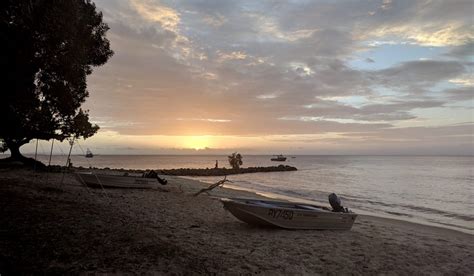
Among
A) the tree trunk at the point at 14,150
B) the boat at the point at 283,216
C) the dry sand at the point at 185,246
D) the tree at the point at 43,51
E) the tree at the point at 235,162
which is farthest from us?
the tree at the point at 235,162

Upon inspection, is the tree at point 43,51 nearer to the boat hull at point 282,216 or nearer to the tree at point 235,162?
the boat hull at point 282,216

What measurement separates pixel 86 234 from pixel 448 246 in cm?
1283

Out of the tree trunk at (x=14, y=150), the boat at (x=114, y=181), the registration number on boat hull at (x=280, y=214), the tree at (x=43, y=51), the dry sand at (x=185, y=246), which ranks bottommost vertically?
the dry sand at (x=185, y=246)

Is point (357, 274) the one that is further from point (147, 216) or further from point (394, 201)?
point (394, 201)

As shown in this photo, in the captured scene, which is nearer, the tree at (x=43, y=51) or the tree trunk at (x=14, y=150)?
the tree at (x=43, y=51)

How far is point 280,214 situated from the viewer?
12562 mm

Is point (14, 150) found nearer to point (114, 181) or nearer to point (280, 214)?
point (114, 181)

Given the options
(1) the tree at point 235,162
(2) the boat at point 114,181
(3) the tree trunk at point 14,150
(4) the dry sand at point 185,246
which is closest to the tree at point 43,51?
(4) the dry sand at point 185,246

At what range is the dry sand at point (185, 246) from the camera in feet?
23.6

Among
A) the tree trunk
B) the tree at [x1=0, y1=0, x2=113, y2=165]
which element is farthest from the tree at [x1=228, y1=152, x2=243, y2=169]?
the tree at [x1=0, y1=0, x2=113, y2=165]

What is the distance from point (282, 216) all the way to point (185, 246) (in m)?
4.95

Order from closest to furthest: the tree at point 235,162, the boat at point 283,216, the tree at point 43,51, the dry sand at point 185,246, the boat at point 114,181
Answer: the dry sand at point 185,246, the tree at point 43,51, the boat at point 283,216, the boat at point 114,181, the tree at point 235,162

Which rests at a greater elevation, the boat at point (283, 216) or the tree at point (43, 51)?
the tree at point (43, 51)

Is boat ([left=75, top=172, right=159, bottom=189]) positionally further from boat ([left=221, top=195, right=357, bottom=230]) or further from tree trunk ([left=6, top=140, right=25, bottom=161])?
tree trunk ([left=6, top=140, right=25, bottom=161])
